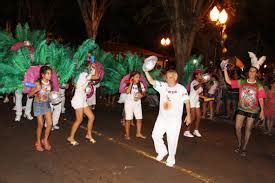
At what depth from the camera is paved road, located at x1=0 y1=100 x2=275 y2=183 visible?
560cm

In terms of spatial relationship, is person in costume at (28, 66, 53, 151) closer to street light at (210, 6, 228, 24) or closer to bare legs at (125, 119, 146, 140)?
bare legs at (125, 119, 146, 140)

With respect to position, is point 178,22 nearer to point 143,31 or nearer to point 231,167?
point 231,167

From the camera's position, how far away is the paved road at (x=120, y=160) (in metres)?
5.60

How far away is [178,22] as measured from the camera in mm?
12828

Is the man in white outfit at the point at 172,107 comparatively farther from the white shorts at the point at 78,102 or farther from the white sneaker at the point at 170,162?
the white shorts at the point at 78,102

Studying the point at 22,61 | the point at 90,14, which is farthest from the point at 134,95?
the point at 90,14

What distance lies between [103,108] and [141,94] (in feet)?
18.6

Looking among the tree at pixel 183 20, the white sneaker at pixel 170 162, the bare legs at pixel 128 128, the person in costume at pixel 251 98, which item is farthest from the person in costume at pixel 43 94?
the tree at pixel 183 20

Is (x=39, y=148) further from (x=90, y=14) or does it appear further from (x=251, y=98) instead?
(x=90, y=14)

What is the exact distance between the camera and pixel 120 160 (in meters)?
6.45

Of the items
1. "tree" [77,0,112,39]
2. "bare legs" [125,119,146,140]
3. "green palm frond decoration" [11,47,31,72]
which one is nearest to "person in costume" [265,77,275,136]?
"bare legs" [125,119,146,140]

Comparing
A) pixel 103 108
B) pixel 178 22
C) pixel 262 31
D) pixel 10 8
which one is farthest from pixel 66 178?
pixel 262 31

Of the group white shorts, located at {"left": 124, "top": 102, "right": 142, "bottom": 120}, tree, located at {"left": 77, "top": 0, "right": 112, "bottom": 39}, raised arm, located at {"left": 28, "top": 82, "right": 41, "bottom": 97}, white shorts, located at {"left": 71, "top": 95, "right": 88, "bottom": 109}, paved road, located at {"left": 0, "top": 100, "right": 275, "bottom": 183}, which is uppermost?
tree, located at {"left": 77, "top": 0, "right": 112, "bottom": 39}

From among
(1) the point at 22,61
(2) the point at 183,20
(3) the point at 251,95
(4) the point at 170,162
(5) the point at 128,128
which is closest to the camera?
(4) the point at 170,162
